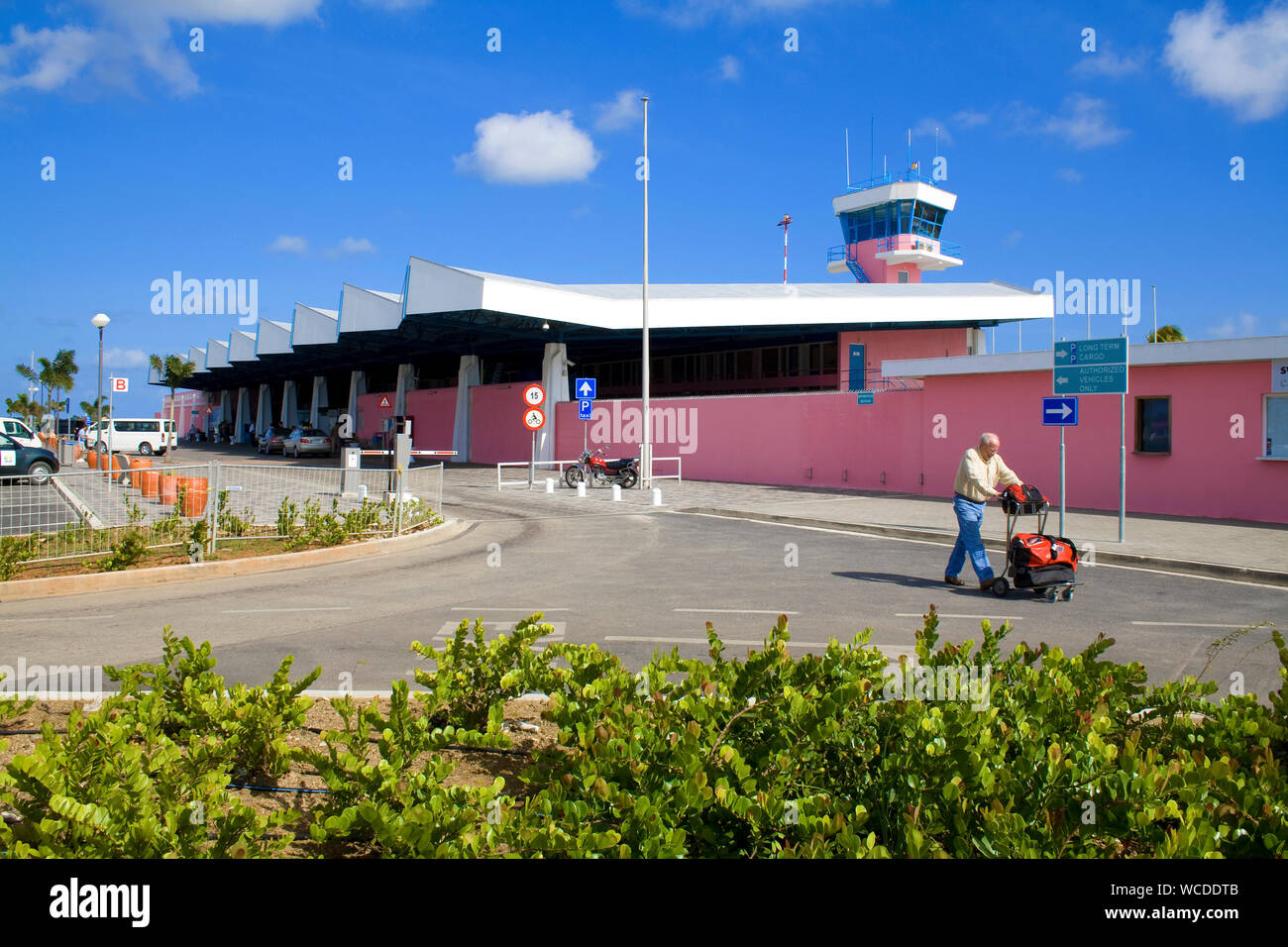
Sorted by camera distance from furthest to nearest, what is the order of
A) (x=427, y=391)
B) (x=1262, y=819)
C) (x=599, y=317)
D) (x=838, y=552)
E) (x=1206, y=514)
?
(x=427, y=391) → (x=599, y=317) → (x=1206, y=514) → (x=838, y=552) → (x=1262, y=819)

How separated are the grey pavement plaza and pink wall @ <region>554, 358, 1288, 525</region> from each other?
2.83 metres

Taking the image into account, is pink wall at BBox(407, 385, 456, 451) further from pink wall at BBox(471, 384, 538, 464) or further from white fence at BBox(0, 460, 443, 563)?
white fence at BBox(0, 460, 443, 563)

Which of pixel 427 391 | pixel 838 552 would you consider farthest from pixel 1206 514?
pixel 427 391

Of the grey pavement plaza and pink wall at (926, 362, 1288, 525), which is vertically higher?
pink wall at (926, 362, 1288, 525)

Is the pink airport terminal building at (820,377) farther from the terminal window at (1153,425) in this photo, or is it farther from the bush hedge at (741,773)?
the bush hedge at (741,773)

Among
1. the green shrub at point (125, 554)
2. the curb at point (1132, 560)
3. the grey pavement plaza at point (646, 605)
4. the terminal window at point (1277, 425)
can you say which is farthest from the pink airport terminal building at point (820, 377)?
the green shrub at point (125, 554)

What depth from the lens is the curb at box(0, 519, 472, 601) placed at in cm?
1034

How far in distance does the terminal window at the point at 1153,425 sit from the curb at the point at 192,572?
15952mm

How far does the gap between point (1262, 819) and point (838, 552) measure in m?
11.4

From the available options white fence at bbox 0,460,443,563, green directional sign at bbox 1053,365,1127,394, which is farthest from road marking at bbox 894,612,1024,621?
white fence at bbox 0,460,443,563

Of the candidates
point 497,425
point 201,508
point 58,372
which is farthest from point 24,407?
point 201,508

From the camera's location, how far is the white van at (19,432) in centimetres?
2980
